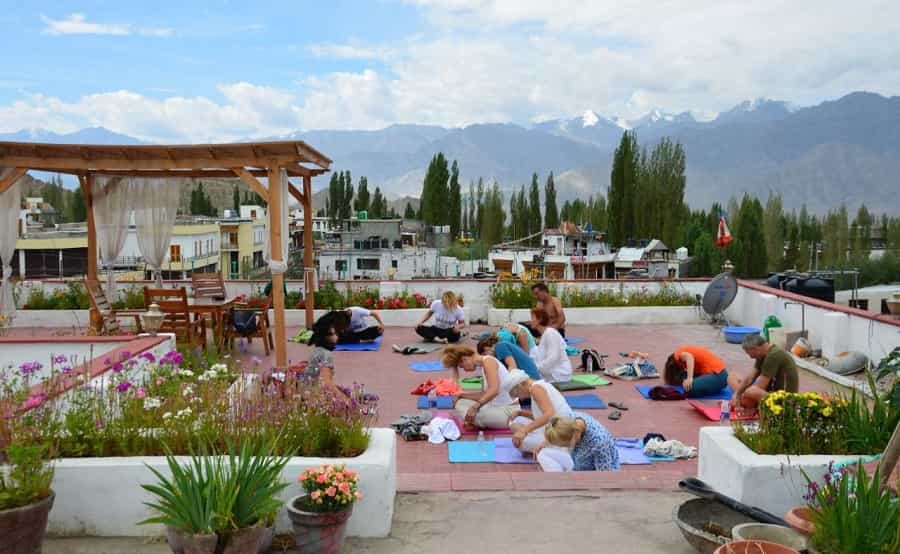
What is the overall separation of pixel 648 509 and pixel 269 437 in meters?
2.16

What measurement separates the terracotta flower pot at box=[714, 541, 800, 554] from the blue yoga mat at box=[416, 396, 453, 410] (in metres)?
4.87

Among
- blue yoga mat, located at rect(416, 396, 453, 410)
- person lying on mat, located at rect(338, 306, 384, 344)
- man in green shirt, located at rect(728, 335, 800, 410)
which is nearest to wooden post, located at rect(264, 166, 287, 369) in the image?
person lying on mat, located at rect(338, 306, 384, 344)

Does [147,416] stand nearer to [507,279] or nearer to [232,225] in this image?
[507,279]

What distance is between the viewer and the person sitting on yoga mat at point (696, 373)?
8.47 m

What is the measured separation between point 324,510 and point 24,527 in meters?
1.33

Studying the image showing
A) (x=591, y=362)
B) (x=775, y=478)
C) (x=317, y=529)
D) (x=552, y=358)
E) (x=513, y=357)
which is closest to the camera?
(x=317, y=529)

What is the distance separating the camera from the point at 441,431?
700 cm

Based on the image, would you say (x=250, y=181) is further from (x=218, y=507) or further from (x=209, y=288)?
(x=218, y=507)

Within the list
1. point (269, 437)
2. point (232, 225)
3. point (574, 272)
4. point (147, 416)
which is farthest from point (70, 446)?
point (232, 225)

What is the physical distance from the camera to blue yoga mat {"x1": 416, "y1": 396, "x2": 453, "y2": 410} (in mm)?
8203

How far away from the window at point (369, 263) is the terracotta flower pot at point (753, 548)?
49864mm

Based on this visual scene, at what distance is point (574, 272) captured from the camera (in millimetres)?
51219

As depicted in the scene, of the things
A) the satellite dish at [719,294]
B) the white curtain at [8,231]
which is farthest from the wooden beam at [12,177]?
the satellite dish at [719,294]

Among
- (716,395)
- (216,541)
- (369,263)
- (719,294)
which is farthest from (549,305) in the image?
(369,263)
